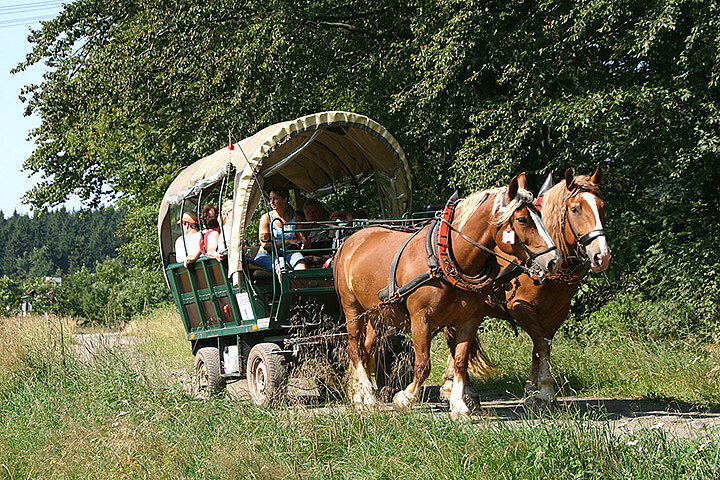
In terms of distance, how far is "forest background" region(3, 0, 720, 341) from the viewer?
9.61 meters

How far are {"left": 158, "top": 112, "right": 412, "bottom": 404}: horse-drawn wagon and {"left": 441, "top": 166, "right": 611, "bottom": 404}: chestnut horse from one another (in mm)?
1465

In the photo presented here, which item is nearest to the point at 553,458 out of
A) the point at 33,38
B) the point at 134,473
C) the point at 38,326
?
the point at 134,473

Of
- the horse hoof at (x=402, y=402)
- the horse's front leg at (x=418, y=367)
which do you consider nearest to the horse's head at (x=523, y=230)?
the horse's front leg at (x=418, y=367)

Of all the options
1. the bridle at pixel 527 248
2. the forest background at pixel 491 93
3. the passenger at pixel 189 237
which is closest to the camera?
the bridle at pixel 527 248

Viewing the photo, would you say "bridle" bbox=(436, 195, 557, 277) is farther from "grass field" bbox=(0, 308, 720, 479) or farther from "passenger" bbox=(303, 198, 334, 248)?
"passenger" bbox=(303, 198, 334, 248)

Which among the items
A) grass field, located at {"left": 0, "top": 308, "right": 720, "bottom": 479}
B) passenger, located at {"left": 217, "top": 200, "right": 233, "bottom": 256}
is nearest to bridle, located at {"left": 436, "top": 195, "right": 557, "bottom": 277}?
grass field, located at {"left": 0, "top": 308, "right": 720, "bottom": 479}

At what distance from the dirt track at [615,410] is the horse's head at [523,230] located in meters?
1.10

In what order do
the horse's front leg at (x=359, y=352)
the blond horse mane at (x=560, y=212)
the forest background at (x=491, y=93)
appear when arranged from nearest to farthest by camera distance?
the blond horse mane at (x=560, y=212), the horse's front leg at (x=359, y=352), the forest background at (x=491, y=93)

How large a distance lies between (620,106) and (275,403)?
5.95 m

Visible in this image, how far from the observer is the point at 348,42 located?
1495 centimetres

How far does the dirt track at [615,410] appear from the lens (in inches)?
210

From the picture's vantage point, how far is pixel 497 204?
19.7 feet

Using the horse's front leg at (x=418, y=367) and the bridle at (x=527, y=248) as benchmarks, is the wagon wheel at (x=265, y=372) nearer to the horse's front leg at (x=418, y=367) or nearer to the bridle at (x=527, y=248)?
the horse's front leg at (x=418, y=367)

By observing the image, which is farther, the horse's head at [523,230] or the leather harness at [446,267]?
the leather harness at [446,267]
